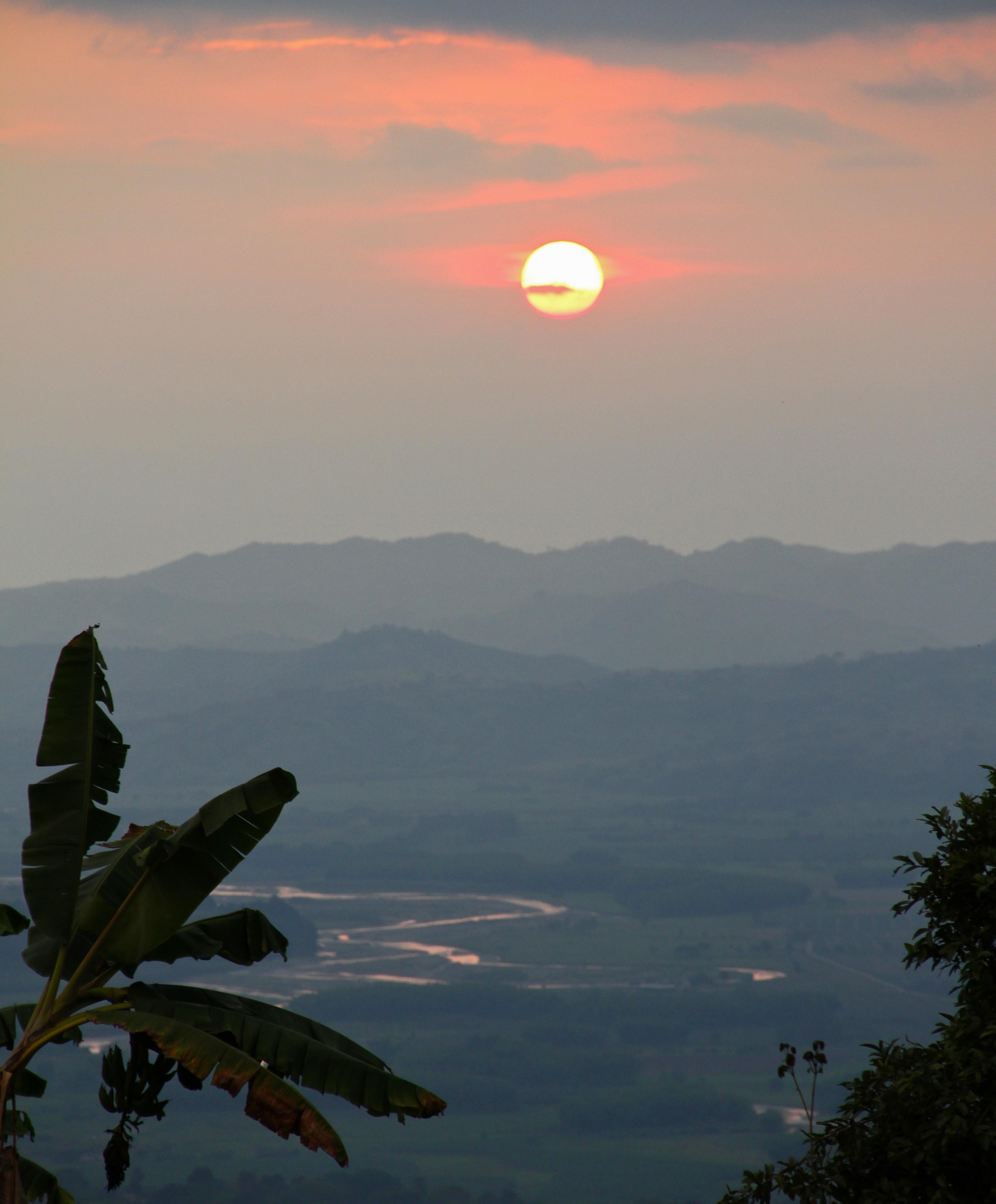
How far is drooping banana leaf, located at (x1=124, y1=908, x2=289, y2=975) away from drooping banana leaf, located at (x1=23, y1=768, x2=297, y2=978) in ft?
3.56

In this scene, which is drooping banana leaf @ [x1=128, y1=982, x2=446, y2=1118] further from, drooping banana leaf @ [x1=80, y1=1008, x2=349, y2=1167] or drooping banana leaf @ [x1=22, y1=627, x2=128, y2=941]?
Answer: drooping banana leaf @ [x1=22, y1=627, x2=128, y2=941]

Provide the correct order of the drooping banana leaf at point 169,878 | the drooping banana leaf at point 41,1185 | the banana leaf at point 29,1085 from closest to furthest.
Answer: the drooping banana leaf at point 169,878 → the banana leaf at point 29,1085 → the drooping banana leaf at point 41,1185

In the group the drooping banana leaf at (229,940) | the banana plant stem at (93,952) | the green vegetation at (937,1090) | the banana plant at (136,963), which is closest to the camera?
the banana plant at (136,963)

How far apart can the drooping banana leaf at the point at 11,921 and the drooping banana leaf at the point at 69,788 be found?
1.05 m

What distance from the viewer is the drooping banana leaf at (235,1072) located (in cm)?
1628

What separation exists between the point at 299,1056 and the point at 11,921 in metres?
4.66

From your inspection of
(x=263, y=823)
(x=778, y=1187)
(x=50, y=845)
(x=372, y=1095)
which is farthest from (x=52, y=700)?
(x=778, y=1187)

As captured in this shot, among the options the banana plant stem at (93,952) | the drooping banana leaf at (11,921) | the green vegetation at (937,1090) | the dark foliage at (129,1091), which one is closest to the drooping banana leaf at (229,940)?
the banana plant stem at (93,952)

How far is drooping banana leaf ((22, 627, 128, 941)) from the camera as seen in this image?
57.6 ft

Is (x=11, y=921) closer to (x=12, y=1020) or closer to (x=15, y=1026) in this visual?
(x=12, y=1020)

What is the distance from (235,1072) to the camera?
53.8ft

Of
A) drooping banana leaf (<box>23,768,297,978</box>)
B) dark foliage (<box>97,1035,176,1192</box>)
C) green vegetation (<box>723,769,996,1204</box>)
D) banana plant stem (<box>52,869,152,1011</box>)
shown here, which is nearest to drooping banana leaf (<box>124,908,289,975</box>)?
drooping banana leaf (<box>23,768,297,978</box>)

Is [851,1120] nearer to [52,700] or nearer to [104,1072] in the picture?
[104,1072]

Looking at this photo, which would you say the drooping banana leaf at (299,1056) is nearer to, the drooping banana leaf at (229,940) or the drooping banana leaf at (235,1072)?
the drooping banana leaf at (235,1072)
